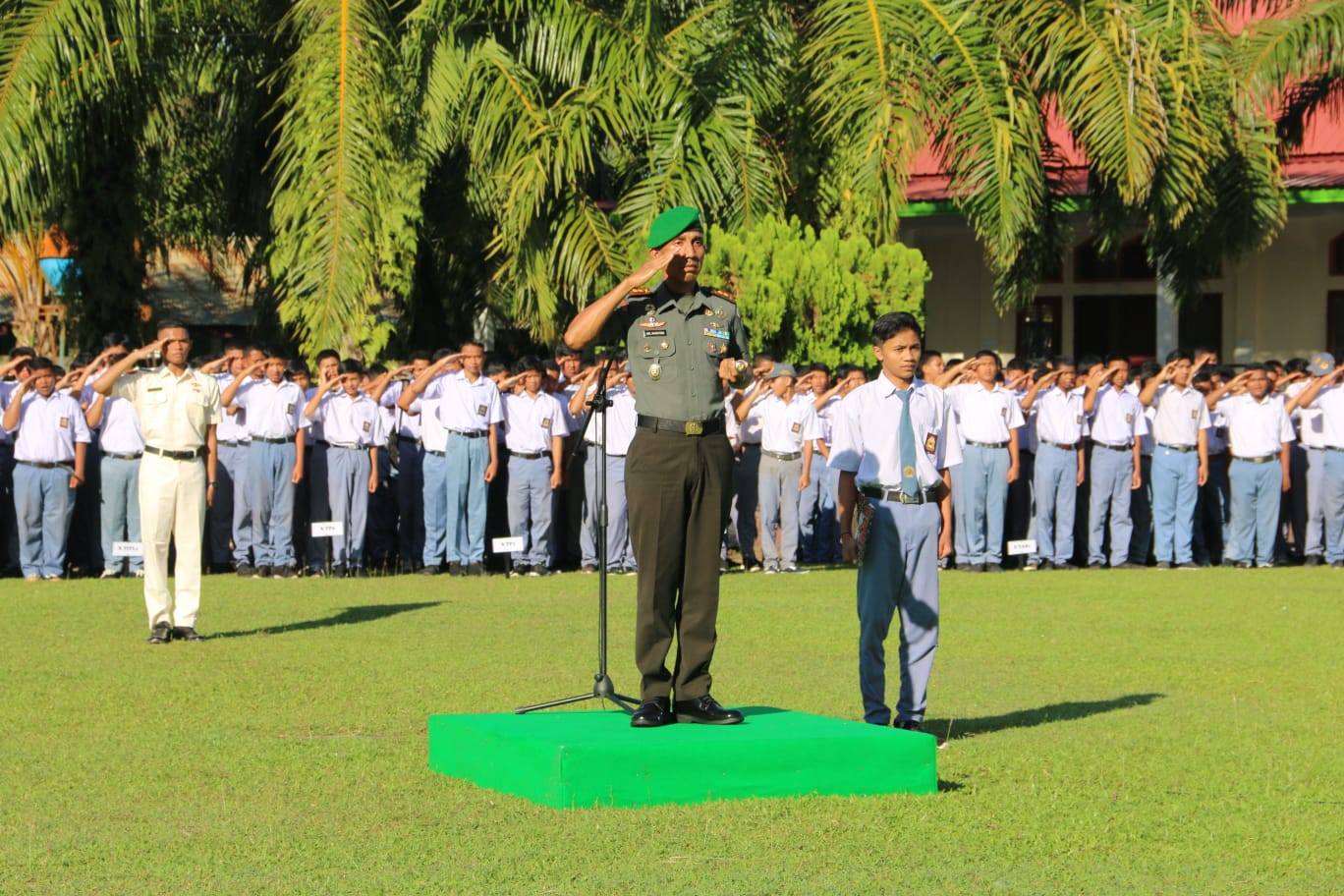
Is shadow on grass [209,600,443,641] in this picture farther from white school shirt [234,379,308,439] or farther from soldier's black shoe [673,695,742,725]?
soldier's black shoe [673,695,742,725]

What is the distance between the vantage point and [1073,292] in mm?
30484

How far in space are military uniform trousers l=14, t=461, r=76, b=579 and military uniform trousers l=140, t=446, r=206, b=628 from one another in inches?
205

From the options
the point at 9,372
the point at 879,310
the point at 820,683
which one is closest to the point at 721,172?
the point at 879,310

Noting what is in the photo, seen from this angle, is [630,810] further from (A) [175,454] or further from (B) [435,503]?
(B) [435,503]

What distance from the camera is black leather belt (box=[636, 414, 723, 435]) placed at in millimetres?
7844

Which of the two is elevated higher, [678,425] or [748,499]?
[678,425]

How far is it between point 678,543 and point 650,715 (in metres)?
0.76

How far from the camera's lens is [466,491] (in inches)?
726

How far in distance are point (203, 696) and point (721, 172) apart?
1071 cm

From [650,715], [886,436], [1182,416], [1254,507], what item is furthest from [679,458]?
[1254,507]

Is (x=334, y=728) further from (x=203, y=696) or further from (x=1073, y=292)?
(x=1073, y=292)

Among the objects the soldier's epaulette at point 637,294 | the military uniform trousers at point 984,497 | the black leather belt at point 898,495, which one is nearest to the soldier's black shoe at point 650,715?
the black leather belt at point 898,495

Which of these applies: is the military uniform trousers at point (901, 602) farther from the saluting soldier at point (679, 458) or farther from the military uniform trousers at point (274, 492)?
the military uniform trousers at point (274, 492)

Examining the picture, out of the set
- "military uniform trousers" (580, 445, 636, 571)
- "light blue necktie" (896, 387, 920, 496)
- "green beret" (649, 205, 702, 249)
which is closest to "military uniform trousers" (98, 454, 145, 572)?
"military uniform trousers" (580, 445, 636, 571)
